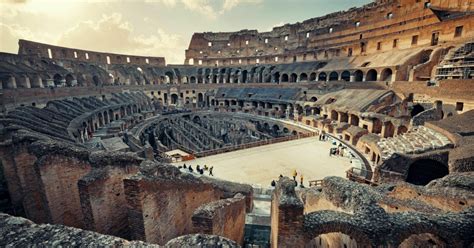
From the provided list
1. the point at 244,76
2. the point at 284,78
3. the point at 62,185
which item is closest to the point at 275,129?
the point at 284,78

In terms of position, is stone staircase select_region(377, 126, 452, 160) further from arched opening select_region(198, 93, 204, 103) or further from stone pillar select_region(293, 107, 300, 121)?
arched opening select_region(198, 93, 204, 103)

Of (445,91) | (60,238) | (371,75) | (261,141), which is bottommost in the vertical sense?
(261,141)

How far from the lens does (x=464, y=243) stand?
479 centimetres

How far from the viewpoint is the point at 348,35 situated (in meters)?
36.2

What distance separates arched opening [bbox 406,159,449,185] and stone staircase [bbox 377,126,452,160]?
2.47ft

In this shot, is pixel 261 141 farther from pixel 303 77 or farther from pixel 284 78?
pixel 284 78

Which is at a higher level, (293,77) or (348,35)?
(348,35)

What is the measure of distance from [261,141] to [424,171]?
11.7 meters

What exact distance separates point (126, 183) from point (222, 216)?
256 cm

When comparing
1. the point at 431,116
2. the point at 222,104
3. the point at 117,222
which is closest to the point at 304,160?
the point at 431,116

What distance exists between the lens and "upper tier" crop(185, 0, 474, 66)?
977 inches

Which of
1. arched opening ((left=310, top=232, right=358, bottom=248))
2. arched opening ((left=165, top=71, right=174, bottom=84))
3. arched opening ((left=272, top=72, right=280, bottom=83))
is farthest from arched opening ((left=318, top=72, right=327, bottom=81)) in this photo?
arched opening ((left=310, top=232, right=358, bottom=248))

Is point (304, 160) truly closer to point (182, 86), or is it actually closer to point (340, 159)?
point (340, 159)

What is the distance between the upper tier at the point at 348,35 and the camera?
977 inches
